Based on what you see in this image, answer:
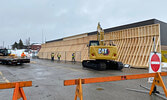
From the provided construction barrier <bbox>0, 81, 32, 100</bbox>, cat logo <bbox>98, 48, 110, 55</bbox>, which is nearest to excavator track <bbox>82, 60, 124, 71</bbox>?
cat logo <bbox>98, 48, 110, 55</bbox>

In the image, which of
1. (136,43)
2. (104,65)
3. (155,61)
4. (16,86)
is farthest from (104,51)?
(16,86)

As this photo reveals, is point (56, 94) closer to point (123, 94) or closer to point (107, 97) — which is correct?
point (107, 97)

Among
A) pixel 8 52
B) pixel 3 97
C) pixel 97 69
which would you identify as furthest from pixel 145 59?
pixel 8 52

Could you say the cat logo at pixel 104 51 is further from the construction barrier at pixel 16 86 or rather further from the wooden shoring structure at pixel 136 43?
the construction barrier at pixel 16 86

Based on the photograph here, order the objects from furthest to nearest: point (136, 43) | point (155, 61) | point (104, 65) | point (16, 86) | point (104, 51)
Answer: point (136, 43) < point (104, 65) < point (104, 51) < point (155, 61) < point (16, 86)

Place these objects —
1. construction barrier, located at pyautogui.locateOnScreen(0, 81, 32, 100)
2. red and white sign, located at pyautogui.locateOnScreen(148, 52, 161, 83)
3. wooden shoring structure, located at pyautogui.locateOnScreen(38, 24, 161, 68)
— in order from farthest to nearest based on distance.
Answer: wooden shoring structure, located at pyautogui.locateOnScreen(38, 24, 161, 68)
red and white sign, located at pyautogui.locateOnScreen(148, 52, 161, 83)
construction barrier, located at pyautogui.locateOnScreen(0, 81, 32, 100)

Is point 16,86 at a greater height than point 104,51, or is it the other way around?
point 104,51

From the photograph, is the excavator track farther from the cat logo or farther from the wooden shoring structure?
the wooden shoring structure

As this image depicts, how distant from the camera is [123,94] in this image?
5.13 meters

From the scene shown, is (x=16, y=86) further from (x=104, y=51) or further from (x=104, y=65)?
(x=104, y=65)

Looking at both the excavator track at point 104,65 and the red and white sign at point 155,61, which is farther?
the excavator track at point 104,65

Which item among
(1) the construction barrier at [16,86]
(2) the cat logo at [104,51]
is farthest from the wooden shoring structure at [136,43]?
(1) the construction barrier at [16,86]

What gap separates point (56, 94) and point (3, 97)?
2.05 m

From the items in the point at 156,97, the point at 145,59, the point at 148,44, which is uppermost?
the point at 148,44
